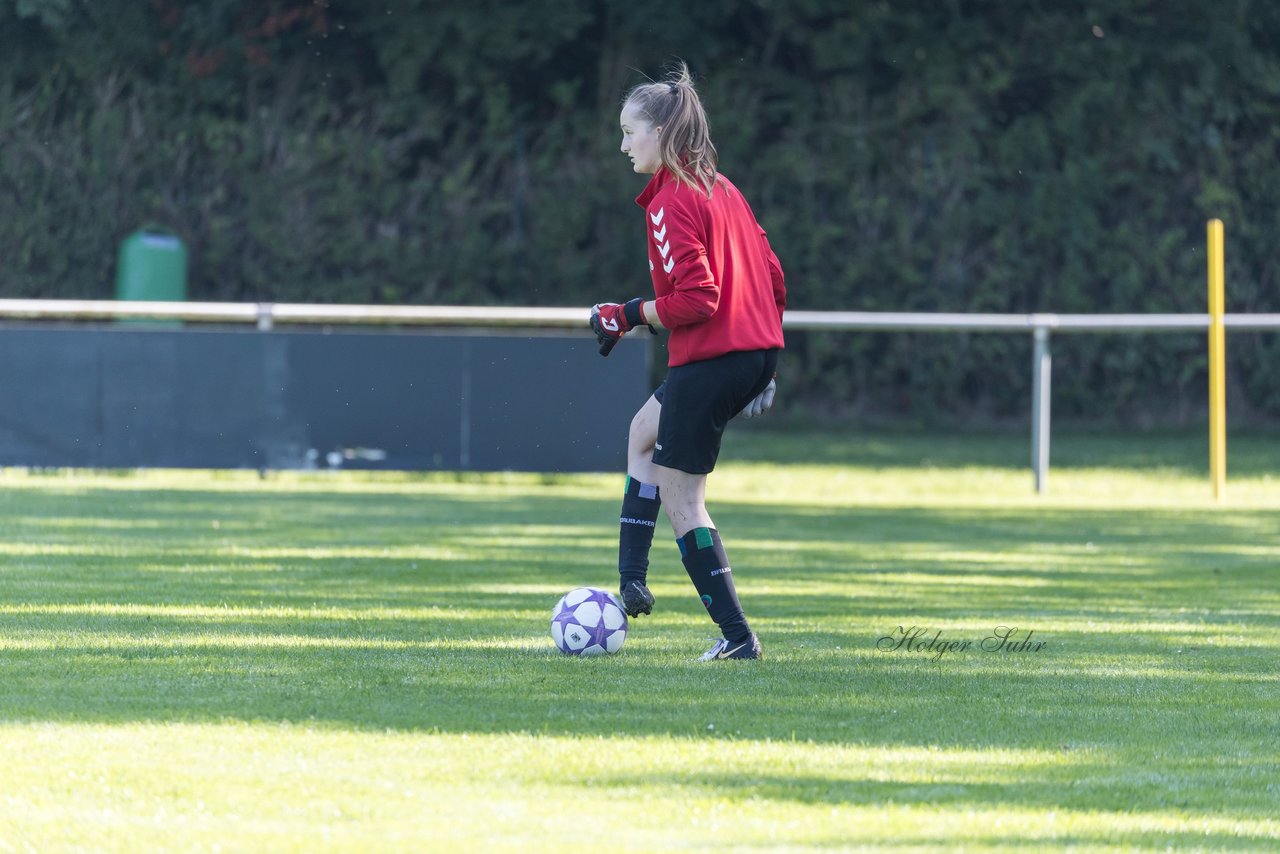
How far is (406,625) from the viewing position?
6703 mm

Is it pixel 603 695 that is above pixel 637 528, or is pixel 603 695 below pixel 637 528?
below

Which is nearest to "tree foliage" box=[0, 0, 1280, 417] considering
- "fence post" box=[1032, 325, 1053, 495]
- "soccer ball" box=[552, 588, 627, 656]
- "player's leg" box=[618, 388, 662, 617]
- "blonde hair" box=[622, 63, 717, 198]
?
"fence post" box=[1032, 325, 1053, 495]

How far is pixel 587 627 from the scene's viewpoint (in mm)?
5980

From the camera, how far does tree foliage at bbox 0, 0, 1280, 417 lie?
23.3m

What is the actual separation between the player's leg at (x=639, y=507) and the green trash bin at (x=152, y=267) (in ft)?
59.2

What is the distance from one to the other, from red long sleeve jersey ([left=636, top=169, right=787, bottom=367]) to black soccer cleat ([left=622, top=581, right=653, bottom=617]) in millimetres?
787

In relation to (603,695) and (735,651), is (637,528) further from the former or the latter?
(603,695)

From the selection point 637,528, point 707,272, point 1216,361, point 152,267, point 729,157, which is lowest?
point 637,528

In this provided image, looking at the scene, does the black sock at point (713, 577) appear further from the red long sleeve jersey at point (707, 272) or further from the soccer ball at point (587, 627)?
the red long sleeve jersey at point (707, 272)

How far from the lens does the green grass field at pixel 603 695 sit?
3789mm

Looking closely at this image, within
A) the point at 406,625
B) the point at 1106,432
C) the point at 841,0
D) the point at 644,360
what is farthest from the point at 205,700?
the point at 841,0

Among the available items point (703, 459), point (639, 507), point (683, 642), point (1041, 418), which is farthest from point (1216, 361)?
point (703, 459)

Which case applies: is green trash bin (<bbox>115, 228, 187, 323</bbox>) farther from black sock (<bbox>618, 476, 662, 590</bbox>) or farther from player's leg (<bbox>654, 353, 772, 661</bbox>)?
player's leg (<bbox>654, 353, 772, 661</bbox>)

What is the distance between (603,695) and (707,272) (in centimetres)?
133
